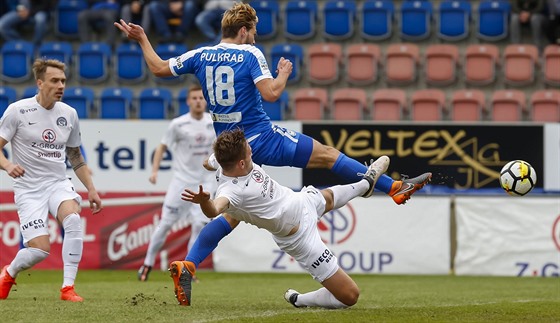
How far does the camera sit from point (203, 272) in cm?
1542

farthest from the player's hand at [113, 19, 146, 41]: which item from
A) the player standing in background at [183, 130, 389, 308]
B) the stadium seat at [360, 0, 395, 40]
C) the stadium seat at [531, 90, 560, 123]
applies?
the stadium seat at [360, 0, 395, 40]

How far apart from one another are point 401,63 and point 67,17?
730cm

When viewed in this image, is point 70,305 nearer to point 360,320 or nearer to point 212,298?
point 212,298


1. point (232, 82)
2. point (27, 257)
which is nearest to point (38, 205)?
point (27, 257)

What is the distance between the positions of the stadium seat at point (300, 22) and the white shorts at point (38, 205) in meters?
12.3

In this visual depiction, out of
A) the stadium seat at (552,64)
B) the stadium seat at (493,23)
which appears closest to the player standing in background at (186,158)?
the stadium seat at (552,64)

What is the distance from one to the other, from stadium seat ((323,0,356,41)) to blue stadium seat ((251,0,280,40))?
Result: 103cm

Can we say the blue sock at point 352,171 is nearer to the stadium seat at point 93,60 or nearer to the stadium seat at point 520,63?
the stadium seat at point 520,63

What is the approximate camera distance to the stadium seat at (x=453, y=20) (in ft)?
68.8

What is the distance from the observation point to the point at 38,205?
9.71m

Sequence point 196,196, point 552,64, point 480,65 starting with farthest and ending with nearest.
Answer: point 480,65 < point 552,64 < point 196,196

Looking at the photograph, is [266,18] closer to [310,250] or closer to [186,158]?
[186,158]

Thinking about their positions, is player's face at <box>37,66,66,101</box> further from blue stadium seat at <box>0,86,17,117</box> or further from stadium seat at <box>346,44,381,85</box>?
stadium seat at <box>346,44,381,85</box>

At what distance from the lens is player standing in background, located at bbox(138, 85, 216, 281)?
13750mm
